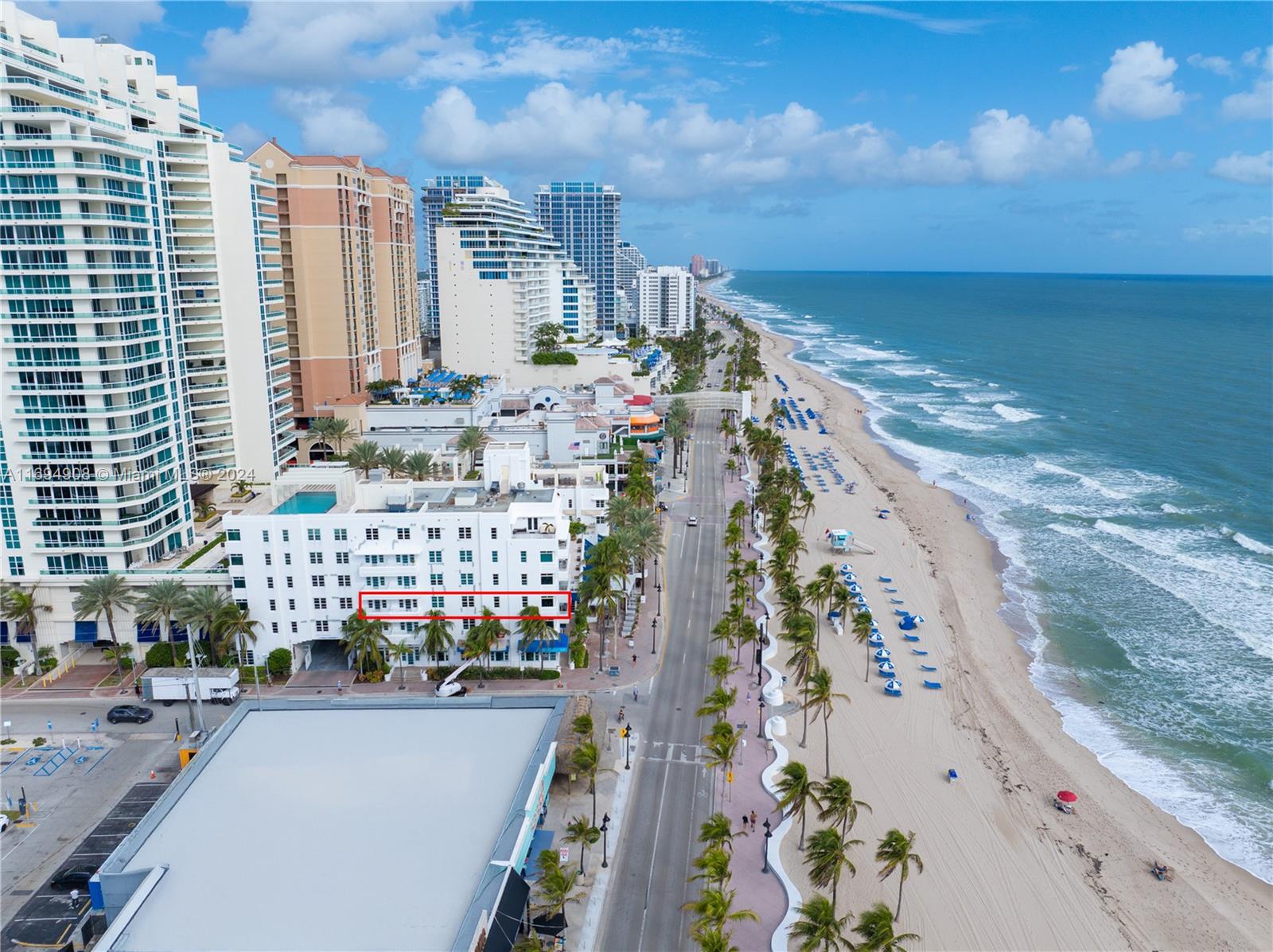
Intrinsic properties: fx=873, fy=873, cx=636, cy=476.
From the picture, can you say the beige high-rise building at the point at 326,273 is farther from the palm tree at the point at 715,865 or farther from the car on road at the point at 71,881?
the palm tree at the point at 715,865

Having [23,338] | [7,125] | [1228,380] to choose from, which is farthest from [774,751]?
[1228,380]

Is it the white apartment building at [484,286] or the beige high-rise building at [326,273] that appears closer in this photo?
the beige high-rise building at [326,273]

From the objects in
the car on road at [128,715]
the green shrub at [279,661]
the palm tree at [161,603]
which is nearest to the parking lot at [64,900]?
the car on road at [128,715]

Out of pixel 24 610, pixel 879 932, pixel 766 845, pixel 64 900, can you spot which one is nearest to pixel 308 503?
pixel 24 610

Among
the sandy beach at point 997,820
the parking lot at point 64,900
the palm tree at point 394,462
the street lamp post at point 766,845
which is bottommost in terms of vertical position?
the sandy beach at point 997,820

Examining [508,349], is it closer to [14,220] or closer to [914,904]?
[14,220]

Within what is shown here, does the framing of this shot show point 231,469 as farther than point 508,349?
No

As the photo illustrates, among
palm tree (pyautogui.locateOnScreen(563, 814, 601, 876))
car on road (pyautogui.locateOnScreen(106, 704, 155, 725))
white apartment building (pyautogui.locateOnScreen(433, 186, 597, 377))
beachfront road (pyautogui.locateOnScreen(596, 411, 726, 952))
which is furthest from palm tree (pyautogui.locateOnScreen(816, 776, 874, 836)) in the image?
white apartment building (pyautogui.locateOnScreen(433, 186, 597, 377))
